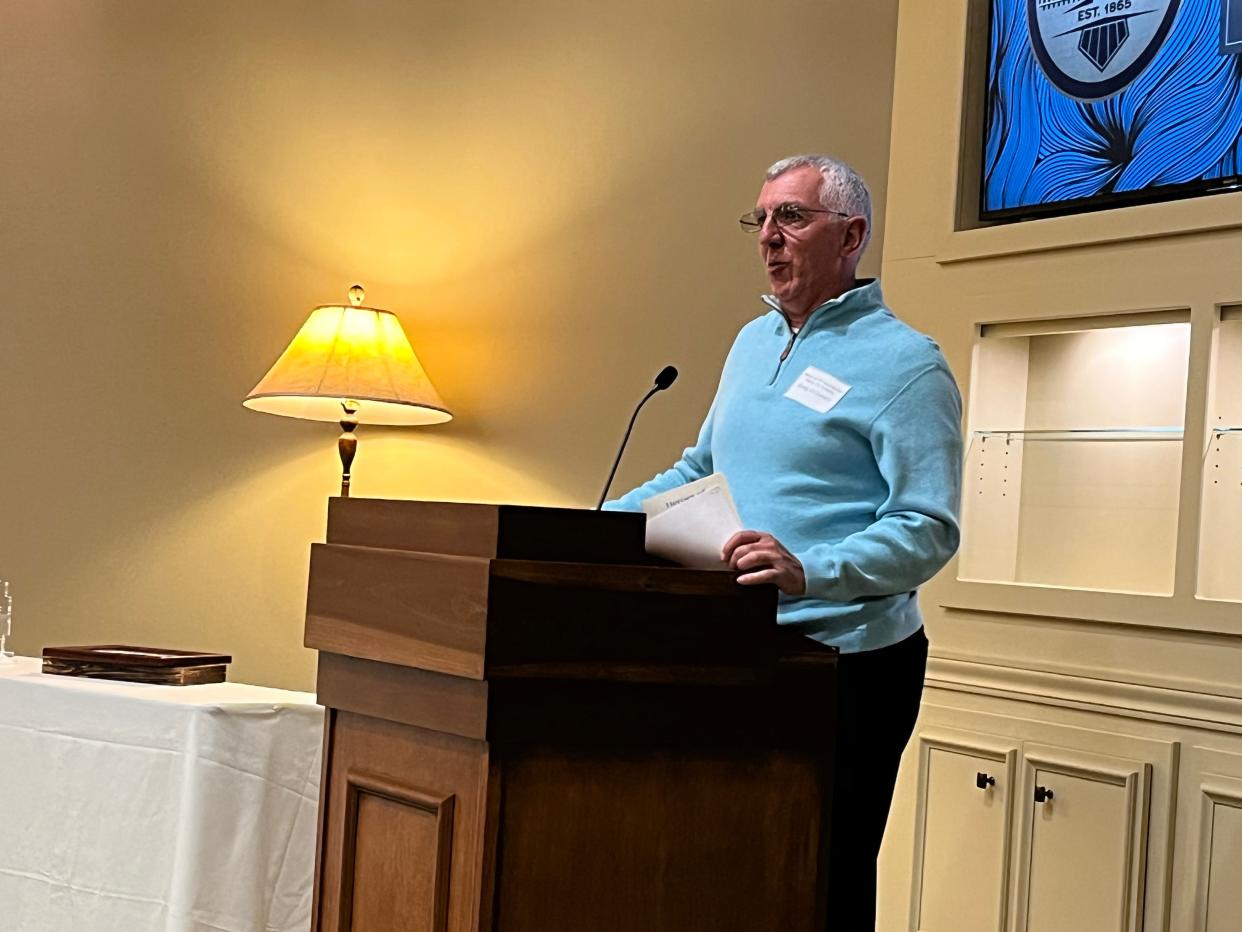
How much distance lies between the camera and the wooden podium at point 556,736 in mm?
1360

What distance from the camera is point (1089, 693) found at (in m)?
2.87

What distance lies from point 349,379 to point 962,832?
1.73 meters

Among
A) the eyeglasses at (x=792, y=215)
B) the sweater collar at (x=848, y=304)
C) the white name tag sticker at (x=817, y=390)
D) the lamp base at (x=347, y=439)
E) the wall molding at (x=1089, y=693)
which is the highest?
the eyeglasses at (x=792, y=215)

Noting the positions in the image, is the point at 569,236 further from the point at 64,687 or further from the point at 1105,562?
the point at 64,687

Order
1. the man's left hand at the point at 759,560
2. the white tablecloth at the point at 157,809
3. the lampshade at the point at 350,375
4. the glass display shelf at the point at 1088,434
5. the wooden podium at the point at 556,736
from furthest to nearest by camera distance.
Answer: the lampshade at the point at 350,375 → the glass display shelf at the point at 1088,434 → the white tablecloth at the point at 157,809 → the man's left hand at the point at 759,560 → the wooden podium at the point at 556,736

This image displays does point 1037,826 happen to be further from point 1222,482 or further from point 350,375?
point 350,375

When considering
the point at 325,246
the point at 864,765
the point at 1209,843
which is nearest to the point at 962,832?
the point at 1209,843

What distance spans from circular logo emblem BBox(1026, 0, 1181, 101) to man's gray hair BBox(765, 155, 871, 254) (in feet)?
4.00

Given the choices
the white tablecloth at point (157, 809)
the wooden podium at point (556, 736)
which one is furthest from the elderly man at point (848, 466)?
the white tablecloth at point (157, 809)

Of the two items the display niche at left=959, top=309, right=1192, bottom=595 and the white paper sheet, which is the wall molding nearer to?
the display niche at left=959, top=309, right=1192, bottom=595

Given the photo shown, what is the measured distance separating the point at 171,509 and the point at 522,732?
2598 millimetres

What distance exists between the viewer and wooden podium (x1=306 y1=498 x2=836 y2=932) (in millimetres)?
1360

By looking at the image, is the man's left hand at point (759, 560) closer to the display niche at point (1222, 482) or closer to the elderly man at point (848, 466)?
the elderly man at point (848, 466)

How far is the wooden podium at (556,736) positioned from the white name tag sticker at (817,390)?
1.36 ft
